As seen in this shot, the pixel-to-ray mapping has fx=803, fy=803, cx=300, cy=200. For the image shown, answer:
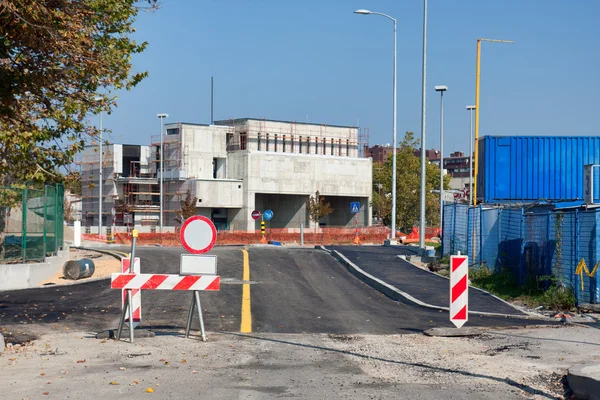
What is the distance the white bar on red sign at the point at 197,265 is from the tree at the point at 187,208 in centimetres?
6093

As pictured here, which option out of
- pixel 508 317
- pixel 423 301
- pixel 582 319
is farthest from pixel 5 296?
pixel 582 319

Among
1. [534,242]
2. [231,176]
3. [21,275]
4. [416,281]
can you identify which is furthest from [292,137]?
[534,242]

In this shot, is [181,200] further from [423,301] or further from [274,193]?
[423,301]

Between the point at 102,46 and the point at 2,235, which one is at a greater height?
the point at 102,46

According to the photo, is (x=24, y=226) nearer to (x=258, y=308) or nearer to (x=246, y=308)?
(x=246, y=308)

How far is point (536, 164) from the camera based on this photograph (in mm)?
30047

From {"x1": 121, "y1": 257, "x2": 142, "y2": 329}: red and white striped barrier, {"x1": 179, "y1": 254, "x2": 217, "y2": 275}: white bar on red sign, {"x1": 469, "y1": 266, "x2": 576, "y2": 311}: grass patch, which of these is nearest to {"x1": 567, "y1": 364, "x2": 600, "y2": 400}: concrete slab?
{"x1": 179, "y1": 254, "x2": 217, "y2": 275}: white bar on red sign

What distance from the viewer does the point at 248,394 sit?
8.37 meters

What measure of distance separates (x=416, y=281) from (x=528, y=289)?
11.4ft

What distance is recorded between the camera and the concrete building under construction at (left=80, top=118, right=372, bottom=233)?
80.2 meters

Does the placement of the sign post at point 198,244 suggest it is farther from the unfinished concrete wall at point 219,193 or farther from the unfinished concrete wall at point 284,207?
the unfinished concrete wall at point 284,207

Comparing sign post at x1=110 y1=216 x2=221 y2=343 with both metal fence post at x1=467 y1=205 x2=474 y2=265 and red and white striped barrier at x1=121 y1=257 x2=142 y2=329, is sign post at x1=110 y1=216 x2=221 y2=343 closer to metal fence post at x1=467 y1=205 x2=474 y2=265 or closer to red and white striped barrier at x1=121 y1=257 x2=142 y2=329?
red and white striped barrier at x1=121 y1=257 x2=142 y2=329

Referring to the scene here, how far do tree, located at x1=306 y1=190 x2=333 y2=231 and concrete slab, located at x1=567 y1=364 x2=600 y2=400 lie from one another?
72.7 meters

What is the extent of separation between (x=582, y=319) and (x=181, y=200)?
66095 millimetres
